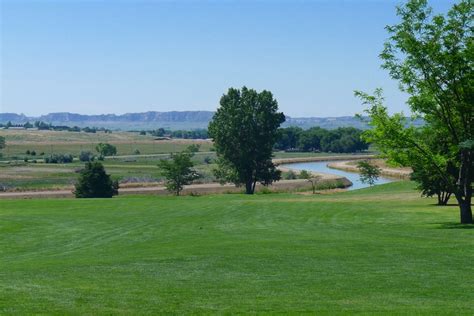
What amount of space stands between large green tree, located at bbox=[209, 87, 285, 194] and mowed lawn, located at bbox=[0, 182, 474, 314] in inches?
1562

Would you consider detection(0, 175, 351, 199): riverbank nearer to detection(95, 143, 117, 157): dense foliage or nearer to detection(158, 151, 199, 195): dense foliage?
detection(158, 151, 199, 195): dense foliage

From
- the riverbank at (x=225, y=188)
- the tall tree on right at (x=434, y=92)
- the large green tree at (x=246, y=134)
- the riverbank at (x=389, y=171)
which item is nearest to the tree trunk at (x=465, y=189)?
the tall tree on right at (x=434, y=92)

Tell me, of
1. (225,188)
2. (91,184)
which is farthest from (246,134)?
(91,184)

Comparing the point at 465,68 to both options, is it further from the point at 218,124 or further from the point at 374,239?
the point at 218,124

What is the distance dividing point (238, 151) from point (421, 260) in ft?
202

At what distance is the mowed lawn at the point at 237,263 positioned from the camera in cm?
1424

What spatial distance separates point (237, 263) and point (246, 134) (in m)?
61.6

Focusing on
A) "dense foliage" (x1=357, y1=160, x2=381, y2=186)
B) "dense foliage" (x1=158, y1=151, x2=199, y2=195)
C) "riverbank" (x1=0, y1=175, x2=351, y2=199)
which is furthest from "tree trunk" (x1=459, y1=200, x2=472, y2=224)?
"dense foliage" (x1=357, y1=160, x2=381, y2=186)

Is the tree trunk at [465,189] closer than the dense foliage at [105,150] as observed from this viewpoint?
Yes

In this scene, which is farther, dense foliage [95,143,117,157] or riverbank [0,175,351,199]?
dense foliage [95,143,117,157]

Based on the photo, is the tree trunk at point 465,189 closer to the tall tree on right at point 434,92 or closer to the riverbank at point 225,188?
the tall tree on right at point 434,92

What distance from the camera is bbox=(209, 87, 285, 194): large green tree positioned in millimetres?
81688

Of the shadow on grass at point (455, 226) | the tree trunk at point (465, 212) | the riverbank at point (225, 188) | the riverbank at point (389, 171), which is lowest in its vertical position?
the riverbank at point (225, 188)

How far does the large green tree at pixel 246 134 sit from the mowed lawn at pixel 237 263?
130 feet
